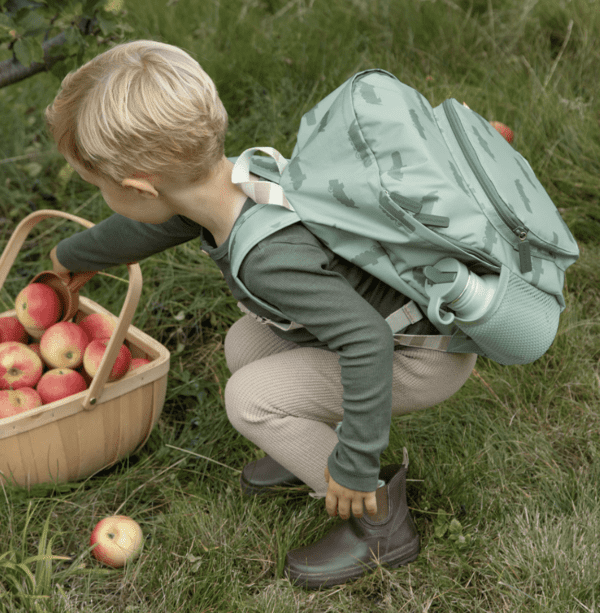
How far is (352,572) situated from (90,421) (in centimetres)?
82

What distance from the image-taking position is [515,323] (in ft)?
4.57

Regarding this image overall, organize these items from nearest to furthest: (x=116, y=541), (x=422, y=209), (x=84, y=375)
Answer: (x=422, y=209) < (x=116, y=541) < (x=84, y=375)

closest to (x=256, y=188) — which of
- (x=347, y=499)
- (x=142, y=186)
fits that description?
(x=142, y=186)

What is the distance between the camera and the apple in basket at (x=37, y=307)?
2088mm

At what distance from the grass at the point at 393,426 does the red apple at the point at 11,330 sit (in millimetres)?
389

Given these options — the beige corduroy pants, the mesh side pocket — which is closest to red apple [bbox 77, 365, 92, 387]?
the beige corduroy pants

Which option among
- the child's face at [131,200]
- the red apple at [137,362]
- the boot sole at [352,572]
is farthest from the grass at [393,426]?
the child's face at [131,200]

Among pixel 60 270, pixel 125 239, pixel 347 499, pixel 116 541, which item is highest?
pixel 125 239

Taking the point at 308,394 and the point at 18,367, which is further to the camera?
the point at 18,367

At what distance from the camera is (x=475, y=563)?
1709mm

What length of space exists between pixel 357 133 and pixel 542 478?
1108 mm

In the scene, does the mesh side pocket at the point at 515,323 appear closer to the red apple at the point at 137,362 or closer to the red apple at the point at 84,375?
the red apple at the point at 137,362

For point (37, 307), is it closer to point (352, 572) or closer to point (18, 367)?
point (18, 367)

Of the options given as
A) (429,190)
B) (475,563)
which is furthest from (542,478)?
(429,190)
